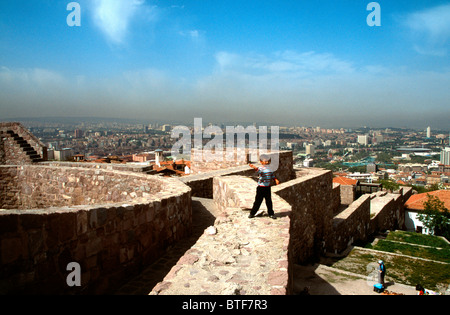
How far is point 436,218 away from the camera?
19.1 m

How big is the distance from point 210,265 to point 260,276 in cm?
44

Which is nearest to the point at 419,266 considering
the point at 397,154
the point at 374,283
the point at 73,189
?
the point at 374,283

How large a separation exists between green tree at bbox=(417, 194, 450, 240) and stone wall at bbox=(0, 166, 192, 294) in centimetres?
2030

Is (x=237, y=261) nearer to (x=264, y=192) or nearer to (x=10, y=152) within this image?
(x=264, y=192)

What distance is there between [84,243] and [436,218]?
2181 cm

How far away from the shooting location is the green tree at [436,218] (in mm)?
18734

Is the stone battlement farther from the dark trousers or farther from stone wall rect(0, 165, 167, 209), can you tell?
the dark trousers

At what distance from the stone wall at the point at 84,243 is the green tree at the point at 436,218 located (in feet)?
66.6

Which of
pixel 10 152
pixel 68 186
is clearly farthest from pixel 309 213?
pixel 10 152

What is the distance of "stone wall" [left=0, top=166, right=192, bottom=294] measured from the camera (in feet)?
6.88

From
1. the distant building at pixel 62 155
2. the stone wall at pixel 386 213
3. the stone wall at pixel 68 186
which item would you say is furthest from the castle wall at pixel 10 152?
the stone wall at pixel 386 213

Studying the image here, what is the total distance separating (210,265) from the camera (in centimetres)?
264

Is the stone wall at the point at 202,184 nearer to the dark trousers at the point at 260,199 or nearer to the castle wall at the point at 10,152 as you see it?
the dark trousers at the point at 260,199

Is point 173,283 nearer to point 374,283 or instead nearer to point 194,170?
point 374,283
